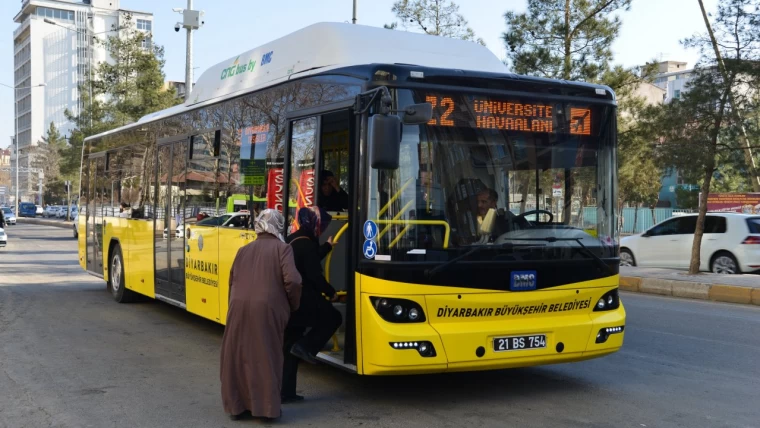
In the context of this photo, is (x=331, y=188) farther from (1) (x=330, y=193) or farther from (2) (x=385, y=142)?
(2) (x=385, y=142)

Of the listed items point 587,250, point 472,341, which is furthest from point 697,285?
point 472,341

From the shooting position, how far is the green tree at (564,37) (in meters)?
20.0

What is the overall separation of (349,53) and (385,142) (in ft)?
6.63

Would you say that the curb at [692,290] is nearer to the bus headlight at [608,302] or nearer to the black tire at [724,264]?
the black tire at [724,264]

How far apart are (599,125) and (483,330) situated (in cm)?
212

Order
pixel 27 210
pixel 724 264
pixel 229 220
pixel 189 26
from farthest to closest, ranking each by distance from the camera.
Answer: pixel 27 210
pixel 189 26
pixel 724 264
pixel 229 220

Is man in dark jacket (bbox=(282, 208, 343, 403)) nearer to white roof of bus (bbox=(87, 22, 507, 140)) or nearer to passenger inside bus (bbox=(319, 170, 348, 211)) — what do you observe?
passenger inside bus (bbox=(319, 170, 348, 211))

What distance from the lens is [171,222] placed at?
10273mm

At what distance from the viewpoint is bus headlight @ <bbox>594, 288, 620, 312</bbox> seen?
6754 millimetres

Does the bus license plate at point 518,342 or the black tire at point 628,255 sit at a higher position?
the bus license plate at point 518,342

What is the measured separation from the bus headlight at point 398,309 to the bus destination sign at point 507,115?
54.4 inches

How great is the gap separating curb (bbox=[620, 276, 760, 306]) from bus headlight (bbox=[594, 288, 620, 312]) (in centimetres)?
871

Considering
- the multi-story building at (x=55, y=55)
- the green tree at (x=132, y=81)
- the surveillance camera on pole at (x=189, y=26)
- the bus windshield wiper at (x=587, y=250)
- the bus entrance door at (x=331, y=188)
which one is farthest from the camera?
the multi-story building at (x=55, y=55)

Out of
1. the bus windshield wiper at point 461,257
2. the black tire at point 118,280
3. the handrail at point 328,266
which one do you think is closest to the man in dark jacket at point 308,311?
the handrail at point 328,266
